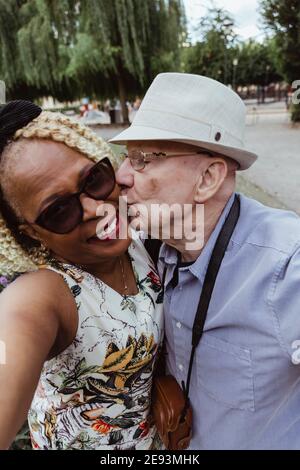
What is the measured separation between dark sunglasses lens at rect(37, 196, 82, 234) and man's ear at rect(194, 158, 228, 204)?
0.49m

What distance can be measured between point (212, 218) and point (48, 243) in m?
0.66

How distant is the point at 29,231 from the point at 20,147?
0.30m

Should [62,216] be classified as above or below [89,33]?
below

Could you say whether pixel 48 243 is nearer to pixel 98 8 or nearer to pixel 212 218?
pixel 212 218

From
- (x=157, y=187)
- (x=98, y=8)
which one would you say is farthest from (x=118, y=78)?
(x=157, y=187)

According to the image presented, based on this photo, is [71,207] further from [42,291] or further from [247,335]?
[247,335]

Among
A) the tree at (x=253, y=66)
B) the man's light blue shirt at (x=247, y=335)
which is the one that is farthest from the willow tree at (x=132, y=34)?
the tree at (x=253, y=66)

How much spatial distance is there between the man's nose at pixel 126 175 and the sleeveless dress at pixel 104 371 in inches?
12.4

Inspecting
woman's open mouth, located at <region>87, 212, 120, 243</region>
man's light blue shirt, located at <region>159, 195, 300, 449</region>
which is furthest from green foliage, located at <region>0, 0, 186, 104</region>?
man's light blue shirt, located at <region>159, 195, 300, 449</region>

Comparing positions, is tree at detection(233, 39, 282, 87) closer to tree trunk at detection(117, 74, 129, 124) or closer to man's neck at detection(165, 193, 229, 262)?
tree trunk at detection(117, 74, 129, 124)

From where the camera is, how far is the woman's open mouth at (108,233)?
4.55 ft

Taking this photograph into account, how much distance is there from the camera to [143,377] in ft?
4.99

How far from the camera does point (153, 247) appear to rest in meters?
1.81

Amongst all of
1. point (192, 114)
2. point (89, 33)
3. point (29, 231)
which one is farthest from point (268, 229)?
point (89, 33)
